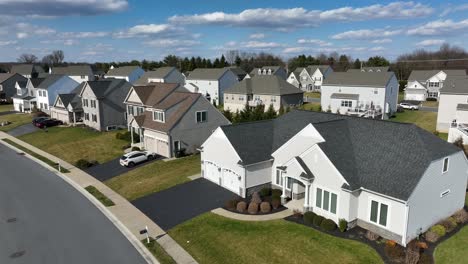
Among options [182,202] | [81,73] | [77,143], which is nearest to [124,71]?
[81,73]

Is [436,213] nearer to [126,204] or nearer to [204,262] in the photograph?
[204,262]

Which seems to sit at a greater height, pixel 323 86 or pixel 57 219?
pixel 323 86

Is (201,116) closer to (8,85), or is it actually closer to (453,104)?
(453,104)

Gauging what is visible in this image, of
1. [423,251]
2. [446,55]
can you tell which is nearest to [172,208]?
[423,251]

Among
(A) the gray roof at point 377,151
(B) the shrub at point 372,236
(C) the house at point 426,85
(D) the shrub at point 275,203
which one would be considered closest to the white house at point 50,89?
(A) the gray roof at point 377,151

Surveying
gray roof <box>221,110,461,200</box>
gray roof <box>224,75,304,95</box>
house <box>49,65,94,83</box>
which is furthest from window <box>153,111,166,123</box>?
house <box>49,65,94,83</box>
